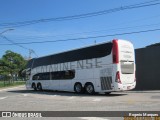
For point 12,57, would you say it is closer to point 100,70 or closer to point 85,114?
point 100,70

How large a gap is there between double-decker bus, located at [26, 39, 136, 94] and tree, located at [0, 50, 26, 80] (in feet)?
124

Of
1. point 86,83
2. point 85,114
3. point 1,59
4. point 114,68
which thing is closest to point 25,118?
point 85,114

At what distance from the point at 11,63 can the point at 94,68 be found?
51.4m

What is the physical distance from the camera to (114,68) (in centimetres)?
2284

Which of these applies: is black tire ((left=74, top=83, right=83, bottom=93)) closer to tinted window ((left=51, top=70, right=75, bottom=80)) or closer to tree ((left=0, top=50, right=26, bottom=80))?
tinted window ((left=51, top=70, right=75, bottom=80))

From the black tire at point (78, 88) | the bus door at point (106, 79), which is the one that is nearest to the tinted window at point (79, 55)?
the bus door at point (106, 79)

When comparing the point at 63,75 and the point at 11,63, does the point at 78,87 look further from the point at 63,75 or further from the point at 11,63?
the point at 11,63

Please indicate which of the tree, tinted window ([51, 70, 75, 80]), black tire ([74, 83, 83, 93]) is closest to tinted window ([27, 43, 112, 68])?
tinted window ([51, 70, 75, 80])

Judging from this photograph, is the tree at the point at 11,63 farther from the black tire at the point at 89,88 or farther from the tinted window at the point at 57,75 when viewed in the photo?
the black tire at the point at 89,88

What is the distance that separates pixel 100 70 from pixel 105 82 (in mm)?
923

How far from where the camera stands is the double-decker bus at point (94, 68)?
2301 cm

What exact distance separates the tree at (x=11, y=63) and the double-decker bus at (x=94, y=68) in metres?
37.7

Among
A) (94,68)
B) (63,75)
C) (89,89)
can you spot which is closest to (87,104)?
(94,68)

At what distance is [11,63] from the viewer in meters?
73.6
